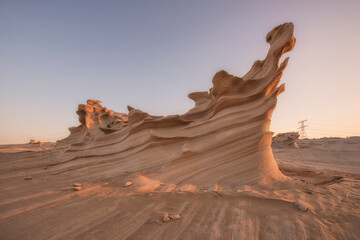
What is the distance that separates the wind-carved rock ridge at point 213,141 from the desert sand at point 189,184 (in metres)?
0.03

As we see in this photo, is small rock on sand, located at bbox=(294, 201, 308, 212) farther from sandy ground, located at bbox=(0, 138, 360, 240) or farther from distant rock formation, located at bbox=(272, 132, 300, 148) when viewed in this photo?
distant rock formation, located at bbox=(272, 132, 300, 148)

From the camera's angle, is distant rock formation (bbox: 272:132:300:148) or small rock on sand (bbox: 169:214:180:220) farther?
distant rock formation (bbox: 272:132:300:148)

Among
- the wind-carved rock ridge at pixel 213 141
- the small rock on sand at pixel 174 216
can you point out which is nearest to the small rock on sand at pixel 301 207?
the wind-carved rock ridge at pixel 213 141

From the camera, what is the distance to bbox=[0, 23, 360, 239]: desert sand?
165cm

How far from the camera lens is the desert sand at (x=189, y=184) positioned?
1.65m

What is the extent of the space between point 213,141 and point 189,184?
125cm

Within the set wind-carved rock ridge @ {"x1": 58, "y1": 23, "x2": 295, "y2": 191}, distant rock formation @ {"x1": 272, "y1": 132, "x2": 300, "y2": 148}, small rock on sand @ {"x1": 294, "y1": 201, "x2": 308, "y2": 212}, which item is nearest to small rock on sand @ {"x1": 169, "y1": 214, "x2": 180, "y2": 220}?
wind-carved rock ridge @ {"x1": 58, "y1": 23, "x2": 295, "y2": 191}

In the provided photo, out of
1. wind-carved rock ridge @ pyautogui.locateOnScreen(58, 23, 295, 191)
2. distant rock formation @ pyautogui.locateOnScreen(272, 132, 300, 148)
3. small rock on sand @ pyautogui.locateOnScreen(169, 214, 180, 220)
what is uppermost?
wind-carved rock ridge @ pyautogui.locateOnScreen(58, 23, 295, 191)

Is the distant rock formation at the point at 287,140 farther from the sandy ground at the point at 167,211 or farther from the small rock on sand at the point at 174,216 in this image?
the small rock on sand at the point at 174,216

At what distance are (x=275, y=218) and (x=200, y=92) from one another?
15.5 ft

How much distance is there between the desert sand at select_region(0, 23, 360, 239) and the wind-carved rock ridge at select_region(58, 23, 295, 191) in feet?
0.09

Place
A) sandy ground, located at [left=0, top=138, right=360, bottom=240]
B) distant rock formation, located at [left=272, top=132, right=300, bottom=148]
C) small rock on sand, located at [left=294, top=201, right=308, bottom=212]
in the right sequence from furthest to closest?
distant rock formation, located at [left=272, top=132, right=300, bottom=148] < small rock on sand, located at [left=294, top=201, right=308, bottom=212] < sandy ground, located at [left=0, top=138, right=360, bottom=240]

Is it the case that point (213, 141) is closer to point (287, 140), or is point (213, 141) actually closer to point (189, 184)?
point (189, 184)

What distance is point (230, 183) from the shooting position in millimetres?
3410
